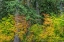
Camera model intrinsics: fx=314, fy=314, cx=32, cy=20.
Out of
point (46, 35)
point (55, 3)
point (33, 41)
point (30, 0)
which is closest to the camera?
point (46, 35)

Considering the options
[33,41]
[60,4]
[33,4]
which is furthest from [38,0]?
[33,41]

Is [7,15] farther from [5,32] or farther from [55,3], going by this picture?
[55,3]

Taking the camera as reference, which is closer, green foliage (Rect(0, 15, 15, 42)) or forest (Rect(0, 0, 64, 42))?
forest (Rect(0, 0, 64, 42))

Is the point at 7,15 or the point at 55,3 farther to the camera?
the point at 55,3

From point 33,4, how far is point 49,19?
6659mm

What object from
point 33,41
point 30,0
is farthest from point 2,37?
point 30,0

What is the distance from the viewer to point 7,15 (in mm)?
31359

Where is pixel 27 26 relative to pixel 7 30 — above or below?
above

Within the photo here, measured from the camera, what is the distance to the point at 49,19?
91.3 ft

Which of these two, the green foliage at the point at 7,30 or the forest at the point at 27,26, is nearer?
the forest at the point at 27,26

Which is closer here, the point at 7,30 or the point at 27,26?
the point at 7,30

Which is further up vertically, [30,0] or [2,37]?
[30,0]

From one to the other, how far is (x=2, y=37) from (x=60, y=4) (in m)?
9.54

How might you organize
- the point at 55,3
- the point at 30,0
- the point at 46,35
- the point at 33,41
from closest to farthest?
the point at 46,35
the point at 33,41
the point at 30,0
the point at 55,3
